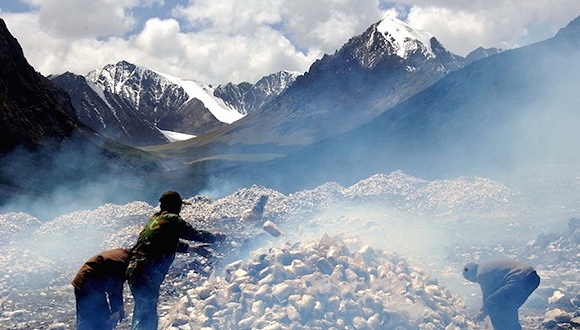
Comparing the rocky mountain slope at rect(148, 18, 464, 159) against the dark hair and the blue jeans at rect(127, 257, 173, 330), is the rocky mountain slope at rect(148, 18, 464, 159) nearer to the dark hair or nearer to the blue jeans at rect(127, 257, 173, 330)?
the dark hair

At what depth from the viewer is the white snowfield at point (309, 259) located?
22.7ft

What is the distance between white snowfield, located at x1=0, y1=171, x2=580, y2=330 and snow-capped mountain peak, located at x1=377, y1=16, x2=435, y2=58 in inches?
3077

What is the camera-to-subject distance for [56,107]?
43.2m

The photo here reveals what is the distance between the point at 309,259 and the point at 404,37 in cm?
10383

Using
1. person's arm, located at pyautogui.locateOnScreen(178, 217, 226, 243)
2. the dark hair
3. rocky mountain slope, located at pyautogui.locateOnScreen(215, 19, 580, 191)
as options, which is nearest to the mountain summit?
rocky mountain slope, located at pyautogui.locateOnScreen(215, 19, 580, 191)

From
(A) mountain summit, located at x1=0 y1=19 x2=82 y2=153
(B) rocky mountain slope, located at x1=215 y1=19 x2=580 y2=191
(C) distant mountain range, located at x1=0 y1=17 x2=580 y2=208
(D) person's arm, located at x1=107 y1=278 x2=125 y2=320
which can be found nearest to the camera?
(D) person's arm, located at x1=107 y1=278 x2=125 y2=320

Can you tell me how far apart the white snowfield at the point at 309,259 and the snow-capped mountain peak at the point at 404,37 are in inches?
3077

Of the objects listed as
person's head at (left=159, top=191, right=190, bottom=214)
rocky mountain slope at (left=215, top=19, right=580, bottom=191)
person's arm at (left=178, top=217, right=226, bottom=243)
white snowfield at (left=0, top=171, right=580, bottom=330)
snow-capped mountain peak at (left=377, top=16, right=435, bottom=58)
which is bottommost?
white snowfield at (left=0, top=171, right=580, bottom=330)

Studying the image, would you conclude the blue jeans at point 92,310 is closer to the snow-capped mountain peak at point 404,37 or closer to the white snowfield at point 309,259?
the white snowfield at point 309,259

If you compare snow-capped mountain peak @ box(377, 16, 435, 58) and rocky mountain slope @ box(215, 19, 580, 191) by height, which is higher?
snow-capped mountain peak @ box(377, 16, 435, 58)

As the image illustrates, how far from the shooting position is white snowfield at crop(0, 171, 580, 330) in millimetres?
6922

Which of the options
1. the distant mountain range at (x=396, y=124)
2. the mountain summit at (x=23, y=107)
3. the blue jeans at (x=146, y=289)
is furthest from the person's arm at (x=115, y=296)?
the mountain summit at (x=23, y=107)

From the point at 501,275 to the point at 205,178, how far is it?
34.7 m

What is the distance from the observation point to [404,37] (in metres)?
104
